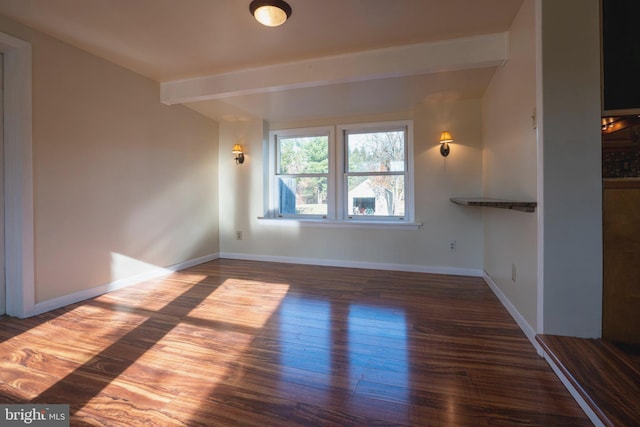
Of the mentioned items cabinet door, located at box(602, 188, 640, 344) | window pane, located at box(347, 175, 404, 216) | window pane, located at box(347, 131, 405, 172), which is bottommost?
cabinet door, located at box(602, 188, 640, 344)

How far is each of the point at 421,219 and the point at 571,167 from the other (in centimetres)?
215

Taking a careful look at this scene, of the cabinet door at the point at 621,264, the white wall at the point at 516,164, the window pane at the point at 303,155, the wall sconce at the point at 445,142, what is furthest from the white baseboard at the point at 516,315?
the window pane at the point at 303,155

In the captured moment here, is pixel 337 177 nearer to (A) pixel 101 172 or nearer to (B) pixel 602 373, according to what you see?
(A) pixel 101 172

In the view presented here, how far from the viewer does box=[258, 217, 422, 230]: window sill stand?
382 centimetres

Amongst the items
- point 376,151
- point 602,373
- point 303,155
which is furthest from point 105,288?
point 602,373

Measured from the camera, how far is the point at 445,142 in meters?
3.58

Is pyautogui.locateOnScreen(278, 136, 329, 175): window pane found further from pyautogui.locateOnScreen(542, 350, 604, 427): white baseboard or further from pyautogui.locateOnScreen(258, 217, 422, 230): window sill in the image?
pyautogui.locateOnScreen(542, 350, 604, 427): white baseboard

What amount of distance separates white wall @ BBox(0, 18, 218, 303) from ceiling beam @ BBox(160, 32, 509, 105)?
2.26 feet

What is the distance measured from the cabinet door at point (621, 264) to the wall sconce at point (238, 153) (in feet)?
13.4

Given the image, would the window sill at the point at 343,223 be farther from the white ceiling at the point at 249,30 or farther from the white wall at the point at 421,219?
the white ceiling at the point at 249,30

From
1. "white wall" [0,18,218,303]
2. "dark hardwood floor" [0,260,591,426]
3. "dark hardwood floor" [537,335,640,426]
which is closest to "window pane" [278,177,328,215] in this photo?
"white wall" [0,18,218,303]

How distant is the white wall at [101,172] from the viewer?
244 cm

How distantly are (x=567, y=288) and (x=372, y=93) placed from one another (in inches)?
105

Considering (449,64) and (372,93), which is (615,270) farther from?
(372,93)
